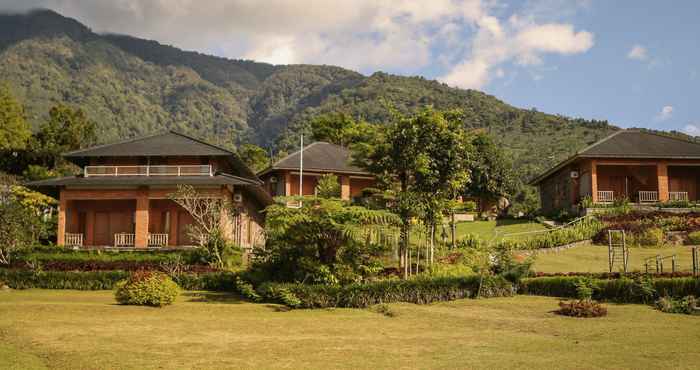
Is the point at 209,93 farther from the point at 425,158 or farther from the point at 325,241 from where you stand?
the point at 325,241

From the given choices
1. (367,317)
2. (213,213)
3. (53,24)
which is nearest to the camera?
(367,317)

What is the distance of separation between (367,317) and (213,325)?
4.02m

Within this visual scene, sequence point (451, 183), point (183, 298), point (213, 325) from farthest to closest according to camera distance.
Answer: point (451, 183)
point (183, 298)
point (213, 325)

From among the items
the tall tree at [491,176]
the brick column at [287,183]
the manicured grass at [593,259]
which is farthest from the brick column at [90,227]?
the tall tree at [491,176]

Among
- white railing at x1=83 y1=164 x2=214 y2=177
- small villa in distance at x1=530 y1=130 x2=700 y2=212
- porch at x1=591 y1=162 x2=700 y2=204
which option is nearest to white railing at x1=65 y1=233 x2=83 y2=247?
white railing at x1=83 y1=164 x2=214 y2=177

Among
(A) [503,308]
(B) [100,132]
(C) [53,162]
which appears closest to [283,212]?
(A) [503,308]

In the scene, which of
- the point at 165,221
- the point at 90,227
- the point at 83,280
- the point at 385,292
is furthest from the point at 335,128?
the point at 385,292

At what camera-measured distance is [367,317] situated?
1606cm

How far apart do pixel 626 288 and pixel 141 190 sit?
21.8 metres

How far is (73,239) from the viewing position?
29.7m

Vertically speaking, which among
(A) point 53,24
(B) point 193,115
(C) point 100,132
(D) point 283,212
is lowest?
(D) point 283,212

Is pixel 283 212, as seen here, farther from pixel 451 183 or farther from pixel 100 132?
pixel 100 132

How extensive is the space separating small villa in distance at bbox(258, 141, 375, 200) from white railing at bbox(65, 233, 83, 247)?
13.2 m

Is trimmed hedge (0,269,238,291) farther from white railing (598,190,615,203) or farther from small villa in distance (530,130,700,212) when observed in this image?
white railing (598,190,615,203)
